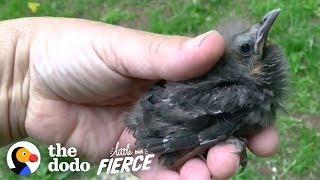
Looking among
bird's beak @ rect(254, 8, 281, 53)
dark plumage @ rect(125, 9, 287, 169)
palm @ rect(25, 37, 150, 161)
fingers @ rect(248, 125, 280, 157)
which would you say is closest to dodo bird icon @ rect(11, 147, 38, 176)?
palm @ rect(25, 37, 150, 161)

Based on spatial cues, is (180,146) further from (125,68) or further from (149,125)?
(125,68)

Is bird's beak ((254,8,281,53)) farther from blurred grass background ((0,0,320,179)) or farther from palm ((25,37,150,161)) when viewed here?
blurred grass background ((0,0,320,179))

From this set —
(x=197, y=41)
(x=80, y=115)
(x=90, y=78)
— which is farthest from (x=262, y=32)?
(x=80, y=115)

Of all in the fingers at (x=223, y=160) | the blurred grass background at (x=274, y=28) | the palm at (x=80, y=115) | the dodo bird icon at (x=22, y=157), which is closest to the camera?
the fingers at (x=223, y=160)

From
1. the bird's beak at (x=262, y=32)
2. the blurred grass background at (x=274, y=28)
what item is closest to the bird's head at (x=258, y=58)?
the bird's beak at (x=262, y=32)

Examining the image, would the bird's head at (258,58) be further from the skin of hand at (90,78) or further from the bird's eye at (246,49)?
A: the skin of hand at (90,78)

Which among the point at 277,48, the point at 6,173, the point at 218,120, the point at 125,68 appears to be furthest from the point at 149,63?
the point at 6,173

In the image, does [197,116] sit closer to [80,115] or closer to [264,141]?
[264,141]
